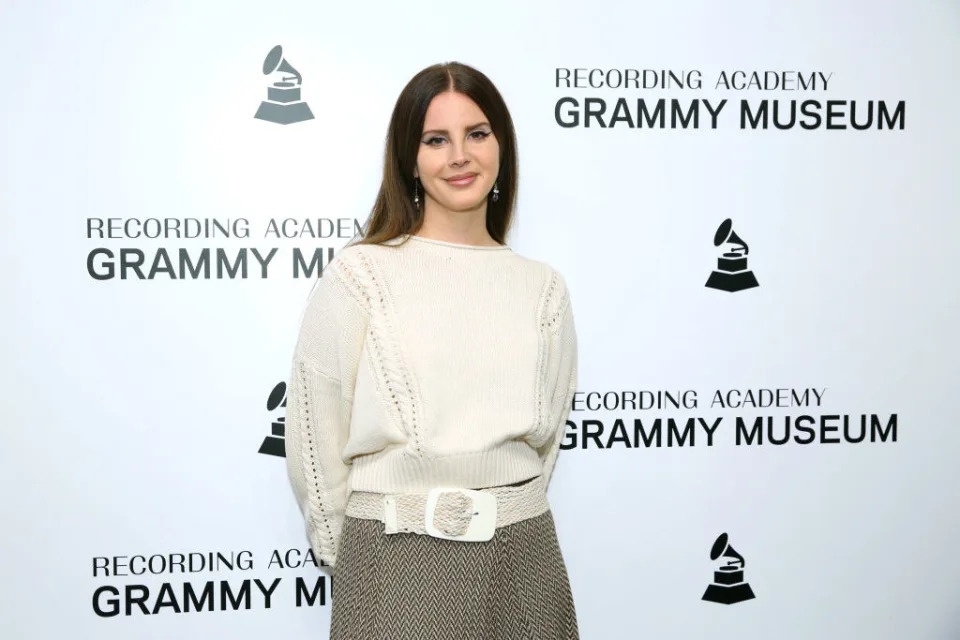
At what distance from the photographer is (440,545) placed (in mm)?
1709

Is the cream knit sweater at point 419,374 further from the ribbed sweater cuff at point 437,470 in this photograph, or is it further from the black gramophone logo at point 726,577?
the black gramophone logo at point 726,577

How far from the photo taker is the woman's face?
1774mm

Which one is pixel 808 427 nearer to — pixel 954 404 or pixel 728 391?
pixel 728 391

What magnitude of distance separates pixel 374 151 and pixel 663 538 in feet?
3.88

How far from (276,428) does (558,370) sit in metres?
0.68

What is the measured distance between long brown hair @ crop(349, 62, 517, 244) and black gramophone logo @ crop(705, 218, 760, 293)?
62 centimetres

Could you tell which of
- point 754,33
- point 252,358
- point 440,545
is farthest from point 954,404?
point 252,358

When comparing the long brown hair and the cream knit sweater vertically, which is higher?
the long brown hair

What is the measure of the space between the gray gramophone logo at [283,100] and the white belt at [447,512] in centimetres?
89

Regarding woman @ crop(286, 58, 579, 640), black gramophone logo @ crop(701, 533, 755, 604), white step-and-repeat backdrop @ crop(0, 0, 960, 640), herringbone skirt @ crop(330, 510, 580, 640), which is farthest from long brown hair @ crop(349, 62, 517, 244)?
black gramophone logo @ crop(701, 533, 755, 604)

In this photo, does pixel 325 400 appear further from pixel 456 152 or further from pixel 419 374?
pixel 456 152

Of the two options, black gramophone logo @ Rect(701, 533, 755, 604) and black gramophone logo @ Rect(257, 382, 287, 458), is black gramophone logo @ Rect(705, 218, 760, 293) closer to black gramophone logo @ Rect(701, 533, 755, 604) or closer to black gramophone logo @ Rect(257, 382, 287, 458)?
black gramophone logo @ Rect(701, 533, 755, 604)

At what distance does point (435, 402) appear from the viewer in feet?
5.63

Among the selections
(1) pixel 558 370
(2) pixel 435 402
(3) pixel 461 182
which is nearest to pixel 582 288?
(1) pixel 558 370
